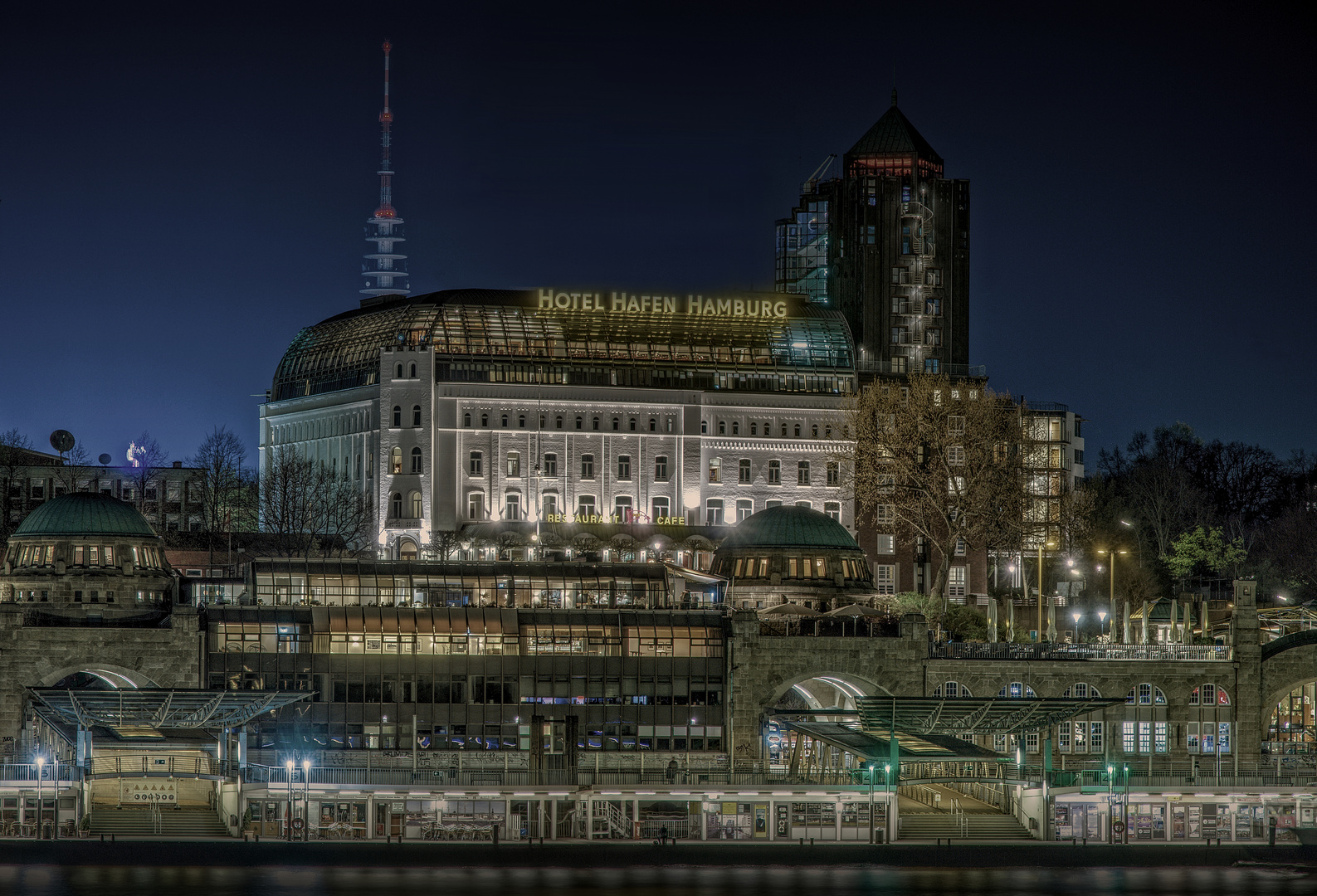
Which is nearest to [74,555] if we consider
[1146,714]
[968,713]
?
[968,713]

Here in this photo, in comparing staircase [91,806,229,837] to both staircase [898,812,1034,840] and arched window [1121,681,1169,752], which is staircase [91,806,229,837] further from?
arched window [1121,681,1169,752]

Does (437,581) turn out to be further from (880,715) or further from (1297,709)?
(1297,709)

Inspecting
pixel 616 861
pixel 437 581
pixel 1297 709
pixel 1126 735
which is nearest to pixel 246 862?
pixel 616 861

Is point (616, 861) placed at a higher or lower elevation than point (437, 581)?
lower

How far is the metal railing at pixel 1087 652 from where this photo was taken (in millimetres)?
147125

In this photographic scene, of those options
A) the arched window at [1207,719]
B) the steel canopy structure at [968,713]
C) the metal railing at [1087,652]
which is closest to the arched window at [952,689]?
the metal railing at [1087,652]

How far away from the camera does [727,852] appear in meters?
113

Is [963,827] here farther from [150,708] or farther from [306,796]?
Answer: [150,708]

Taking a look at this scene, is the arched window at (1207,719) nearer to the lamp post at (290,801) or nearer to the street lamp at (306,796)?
the street lamp at (306,796)

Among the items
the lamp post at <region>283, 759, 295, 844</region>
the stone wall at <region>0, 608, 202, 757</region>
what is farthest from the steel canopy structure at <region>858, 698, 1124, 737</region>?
the stone wall at <region>0, 608, 202, 757</region>

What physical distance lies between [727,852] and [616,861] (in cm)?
630

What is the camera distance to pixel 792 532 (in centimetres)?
17525

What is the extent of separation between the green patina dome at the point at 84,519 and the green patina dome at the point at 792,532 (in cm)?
4965

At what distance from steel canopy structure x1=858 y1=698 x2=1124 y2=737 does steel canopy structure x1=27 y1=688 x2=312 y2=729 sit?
3482cm
